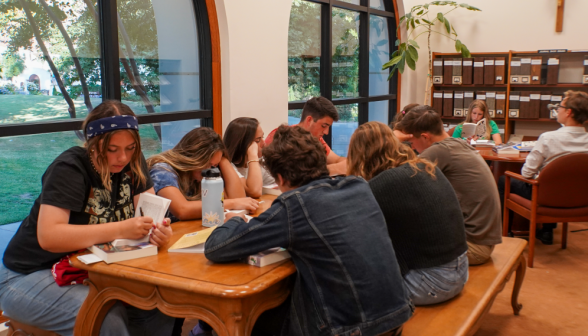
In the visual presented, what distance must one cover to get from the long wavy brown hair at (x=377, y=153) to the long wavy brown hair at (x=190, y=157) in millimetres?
727

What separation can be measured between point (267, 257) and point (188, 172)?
36.6 inches

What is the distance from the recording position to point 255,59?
4.11 m

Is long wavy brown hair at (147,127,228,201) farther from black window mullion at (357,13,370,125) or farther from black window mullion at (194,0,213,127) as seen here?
black window mullion at (357,13,370,125)

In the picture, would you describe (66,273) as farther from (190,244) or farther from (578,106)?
(578,106)

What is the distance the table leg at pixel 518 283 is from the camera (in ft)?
9.53

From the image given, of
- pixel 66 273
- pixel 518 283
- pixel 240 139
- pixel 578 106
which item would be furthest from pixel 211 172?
pixel 578 106

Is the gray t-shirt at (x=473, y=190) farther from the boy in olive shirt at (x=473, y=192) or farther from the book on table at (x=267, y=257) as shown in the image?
the book on table at (x=267, y=257)

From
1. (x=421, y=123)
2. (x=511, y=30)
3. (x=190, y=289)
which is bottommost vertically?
(x=190, y=289)

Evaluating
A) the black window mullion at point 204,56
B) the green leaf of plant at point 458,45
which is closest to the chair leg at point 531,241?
the black window mullion at point 204,56

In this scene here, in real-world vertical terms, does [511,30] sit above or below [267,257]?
above

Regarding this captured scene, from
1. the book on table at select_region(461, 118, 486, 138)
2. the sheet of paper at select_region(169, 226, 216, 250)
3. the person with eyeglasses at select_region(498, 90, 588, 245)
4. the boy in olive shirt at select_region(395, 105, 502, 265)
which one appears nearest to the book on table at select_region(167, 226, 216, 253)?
the sheet of paper at select_region(169, 226, 216, 250)

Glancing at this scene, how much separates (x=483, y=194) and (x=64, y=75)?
8.15 ft

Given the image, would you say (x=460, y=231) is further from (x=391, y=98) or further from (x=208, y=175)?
(x=391, y=98)

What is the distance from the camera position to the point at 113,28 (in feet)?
10.4
